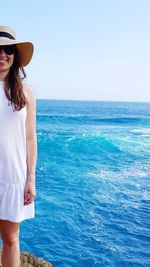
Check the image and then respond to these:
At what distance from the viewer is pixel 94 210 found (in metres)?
10.8

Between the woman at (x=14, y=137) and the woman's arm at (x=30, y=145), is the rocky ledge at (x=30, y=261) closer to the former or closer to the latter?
the woman at (x=14, y=137)

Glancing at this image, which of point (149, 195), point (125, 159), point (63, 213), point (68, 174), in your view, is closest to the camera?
point (63, 213)

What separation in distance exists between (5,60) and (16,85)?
0.67ft

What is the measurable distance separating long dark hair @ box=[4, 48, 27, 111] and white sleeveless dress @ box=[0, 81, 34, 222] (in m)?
0.03

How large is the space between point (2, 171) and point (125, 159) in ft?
57.2

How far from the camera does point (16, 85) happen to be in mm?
2422

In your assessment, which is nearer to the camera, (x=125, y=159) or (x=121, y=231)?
(x=121, y=231)

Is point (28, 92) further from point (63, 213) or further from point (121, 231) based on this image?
point (63, 213)

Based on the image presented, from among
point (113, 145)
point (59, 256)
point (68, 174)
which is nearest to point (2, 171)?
point (59, 256)

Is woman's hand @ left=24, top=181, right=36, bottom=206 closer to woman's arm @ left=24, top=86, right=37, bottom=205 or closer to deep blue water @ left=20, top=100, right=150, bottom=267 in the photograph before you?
woman's arm @ left=24, top=86, right=37, bottom=205

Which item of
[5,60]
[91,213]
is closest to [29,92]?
[5,60]

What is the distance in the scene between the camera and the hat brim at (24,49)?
92.6 inches

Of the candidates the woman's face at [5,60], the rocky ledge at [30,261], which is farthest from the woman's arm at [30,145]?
the rocky ledge at [30,261]

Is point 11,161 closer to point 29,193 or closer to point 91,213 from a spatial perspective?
point 29,193
